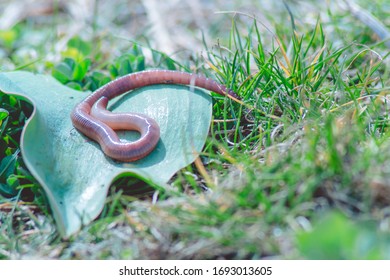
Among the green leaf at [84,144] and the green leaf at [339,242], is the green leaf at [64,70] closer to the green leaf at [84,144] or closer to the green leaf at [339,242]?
the green leaf at [84,144]

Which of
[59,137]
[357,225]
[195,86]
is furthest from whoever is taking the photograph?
[195,86]

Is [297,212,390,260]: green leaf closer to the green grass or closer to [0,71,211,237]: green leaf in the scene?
the green grass

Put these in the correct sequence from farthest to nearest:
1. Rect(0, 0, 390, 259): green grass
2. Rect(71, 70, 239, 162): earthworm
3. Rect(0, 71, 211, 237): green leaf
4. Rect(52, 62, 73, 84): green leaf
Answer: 1. Rect(52, 62, 73, 84): green leaf
2. Rect(71, 70, 239, 162): earthworm
3. Rect(0, 71, 211, 237): green leaf
4. Rect(0, 0, 390, 259): green grass

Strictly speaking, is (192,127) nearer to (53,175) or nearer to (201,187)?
(201,187)

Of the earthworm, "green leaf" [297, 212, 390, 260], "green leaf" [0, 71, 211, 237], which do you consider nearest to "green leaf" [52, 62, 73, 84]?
"green leaf" [0, 71, 211, 237]

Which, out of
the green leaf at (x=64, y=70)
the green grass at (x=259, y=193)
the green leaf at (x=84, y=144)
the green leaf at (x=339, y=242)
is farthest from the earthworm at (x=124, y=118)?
the green leaf at (x=339, y=242)

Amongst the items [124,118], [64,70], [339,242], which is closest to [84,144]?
[124,118]
